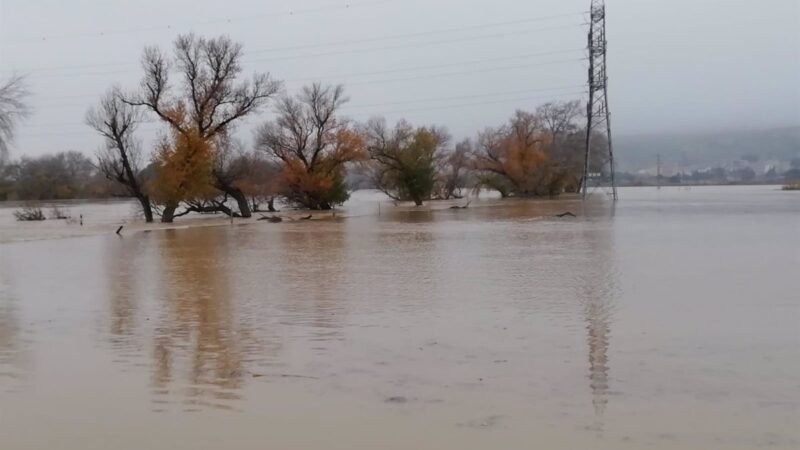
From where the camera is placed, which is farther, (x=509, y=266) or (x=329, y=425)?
(x=509, y=266)

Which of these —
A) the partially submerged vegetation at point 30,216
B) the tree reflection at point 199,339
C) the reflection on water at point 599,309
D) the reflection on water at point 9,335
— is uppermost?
the partially submerged vegetation at point 30,216

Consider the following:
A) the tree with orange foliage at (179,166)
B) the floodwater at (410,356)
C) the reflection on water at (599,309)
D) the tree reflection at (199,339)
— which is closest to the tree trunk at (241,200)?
the tree with orange foliage at (179,166)

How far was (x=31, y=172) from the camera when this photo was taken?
96250 millimetres

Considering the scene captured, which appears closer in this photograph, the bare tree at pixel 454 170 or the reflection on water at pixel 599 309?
the reflection on water at pixel 599 309

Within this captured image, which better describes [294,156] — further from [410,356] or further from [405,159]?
[410,356]

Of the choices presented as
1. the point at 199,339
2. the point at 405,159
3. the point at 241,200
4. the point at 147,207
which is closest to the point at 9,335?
the point at 199,339

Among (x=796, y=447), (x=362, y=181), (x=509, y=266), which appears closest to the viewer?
(x=796, y=447)

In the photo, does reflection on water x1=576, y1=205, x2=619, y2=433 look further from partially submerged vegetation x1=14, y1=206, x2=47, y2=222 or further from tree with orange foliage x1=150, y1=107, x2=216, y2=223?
partially submerged vegetation x1=14, y1=206, x2=47, y2=222

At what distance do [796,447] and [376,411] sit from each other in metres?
3.27

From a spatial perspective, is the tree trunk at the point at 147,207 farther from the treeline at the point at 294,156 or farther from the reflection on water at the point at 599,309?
the reflection on water at the point at 599,309

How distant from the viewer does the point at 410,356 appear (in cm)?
861

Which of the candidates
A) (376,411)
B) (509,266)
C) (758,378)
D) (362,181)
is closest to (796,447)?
(758,378)

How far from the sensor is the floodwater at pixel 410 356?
6016mm

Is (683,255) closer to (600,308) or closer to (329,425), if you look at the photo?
(600,308)
